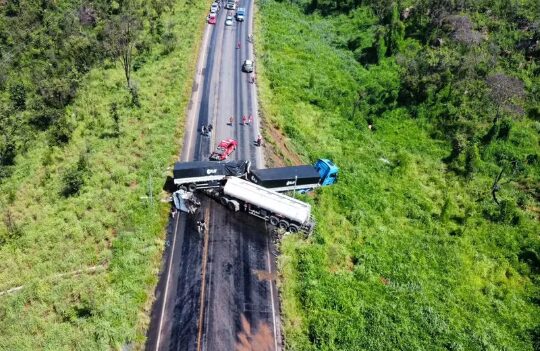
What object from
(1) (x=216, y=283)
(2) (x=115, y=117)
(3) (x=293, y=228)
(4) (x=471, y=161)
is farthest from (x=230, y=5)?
(1) (x=216, y=283)

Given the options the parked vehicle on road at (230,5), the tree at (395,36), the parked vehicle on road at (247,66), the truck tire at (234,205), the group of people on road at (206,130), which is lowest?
the truck tire at (234,205)

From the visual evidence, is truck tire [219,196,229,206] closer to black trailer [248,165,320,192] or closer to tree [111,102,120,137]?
black trailer [248,165,320,192]

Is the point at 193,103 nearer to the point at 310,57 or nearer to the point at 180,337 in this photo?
the point at 310,57

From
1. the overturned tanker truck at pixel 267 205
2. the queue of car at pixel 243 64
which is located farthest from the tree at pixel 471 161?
the queue of car at pixel 243 64

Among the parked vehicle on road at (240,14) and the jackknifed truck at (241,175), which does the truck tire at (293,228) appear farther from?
the parked vehicle on road at (240,14)

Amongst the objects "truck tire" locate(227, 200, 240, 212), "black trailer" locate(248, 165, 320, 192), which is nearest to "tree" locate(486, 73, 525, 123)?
"black trailer" locate(248, 165, 320, 192)
